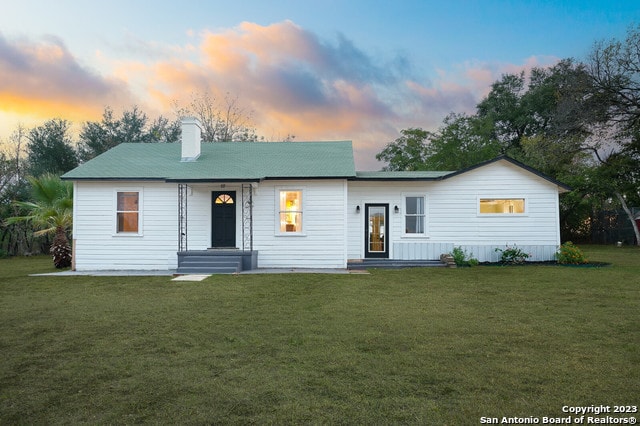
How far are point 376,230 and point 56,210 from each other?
40.9ft

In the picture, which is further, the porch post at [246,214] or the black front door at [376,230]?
the black front door at [376,230]

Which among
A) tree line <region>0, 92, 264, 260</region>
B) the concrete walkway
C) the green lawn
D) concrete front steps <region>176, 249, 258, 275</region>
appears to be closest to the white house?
concrete front steps <region>176, 249, 258, 275</region>

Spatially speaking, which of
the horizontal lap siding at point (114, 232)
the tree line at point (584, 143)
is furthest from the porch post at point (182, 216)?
the tree line at point (584, 143)

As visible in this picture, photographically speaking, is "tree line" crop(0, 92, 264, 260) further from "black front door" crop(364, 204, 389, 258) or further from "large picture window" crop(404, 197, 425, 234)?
"large picture window" crop(404, 197, 425, 234)

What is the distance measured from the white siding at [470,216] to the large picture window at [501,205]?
185 mm

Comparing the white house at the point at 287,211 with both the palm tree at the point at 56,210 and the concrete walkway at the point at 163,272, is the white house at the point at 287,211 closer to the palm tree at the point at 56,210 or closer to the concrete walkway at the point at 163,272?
the concrete walkway at the point at 163,272

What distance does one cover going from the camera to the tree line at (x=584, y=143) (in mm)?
25078

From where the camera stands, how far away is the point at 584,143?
1094 inches

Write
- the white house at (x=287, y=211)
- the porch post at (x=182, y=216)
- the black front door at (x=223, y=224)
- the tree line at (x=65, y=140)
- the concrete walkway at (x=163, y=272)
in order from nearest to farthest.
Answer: the concrete walkway at (x=163, y=272) → the porch post at (x=182, y=216) → the white house at (x=287, y=211) → the black front door at (x=223, y=224) → the tree line at (x=65, y=140)

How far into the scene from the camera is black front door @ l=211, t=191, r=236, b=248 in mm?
14695

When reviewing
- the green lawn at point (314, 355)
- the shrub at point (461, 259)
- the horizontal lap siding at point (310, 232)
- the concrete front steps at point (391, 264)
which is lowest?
the green lawn at point (314, 355)

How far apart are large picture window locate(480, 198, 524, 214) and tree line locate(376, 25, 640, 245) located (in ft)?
41.2

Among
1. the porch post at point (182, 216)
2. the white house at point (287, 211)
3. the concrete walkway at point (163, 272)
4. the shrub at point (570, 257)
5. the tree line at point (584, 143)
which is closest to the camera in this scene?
the concrete walkway at point (163, 272)

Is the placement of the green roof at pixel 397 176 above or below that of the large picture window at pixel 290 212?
above
